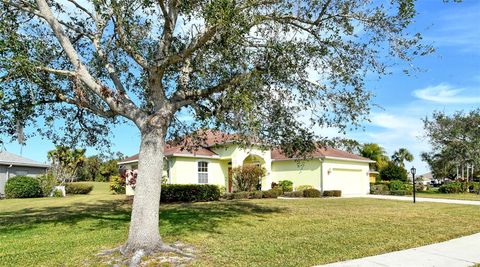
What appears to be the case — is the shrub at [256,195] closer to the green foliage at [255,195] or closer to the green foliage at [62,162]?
the green foliage at [255,195]

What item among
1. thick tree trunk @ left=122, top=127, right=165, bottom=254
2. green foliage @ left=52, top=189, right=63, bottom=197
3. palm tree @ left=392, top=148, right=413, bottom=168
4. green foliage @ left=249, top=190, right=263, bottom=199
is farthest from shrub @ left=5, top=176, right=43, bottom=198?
palm tree @ left=392, top=148, right=413, bottom=168

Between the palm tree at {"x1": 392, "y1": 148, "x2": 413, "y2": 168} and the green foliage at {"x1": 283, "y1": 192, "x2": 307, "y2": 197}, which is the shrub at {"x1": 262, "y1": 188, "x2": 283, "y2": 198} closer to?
the green foliage at {"x1": 283, "y1": 192, "x2": 307, "y2": 197}

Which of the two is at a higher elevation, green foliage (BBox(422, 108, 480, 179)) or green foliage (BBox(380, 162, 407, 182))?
green foliage (BBox(422, 108, 480, 179))

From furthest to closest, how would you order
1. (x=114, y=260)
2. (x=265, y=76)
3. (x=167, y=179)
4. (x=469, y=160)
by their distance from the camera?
(x=469, y=160) → (x=167, y=179) → (x=265, y=76) → (x=114, y=260)

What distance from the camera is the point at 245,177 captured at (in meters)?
26.4

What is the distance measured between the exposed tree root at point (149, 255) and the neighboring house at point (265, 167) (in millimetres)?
15082

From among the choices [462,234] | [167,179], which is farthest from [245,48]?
[167,179]

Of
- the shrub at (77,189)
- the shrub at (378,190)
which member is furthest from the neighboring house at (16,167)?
the shrub at (378,190)

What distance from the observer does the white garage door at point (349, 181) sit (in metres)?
31.2

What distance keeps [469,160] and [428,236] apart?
3146 cm

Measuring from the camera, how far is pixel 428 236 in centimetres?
1086

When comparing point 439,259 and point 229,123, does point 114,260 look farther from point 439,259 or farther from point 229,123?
point 439,259

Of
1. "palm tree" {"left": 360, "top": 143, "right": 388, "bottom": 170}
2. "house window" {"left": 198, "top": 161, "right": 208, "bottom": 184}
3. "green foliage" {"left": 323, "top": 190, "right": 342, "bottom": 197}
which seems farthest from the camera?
"palm tree" {"left": 360, "top": 143, "right": 388, "bottom": 170}

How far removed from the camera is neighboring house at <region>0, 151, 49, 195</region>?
107ft
